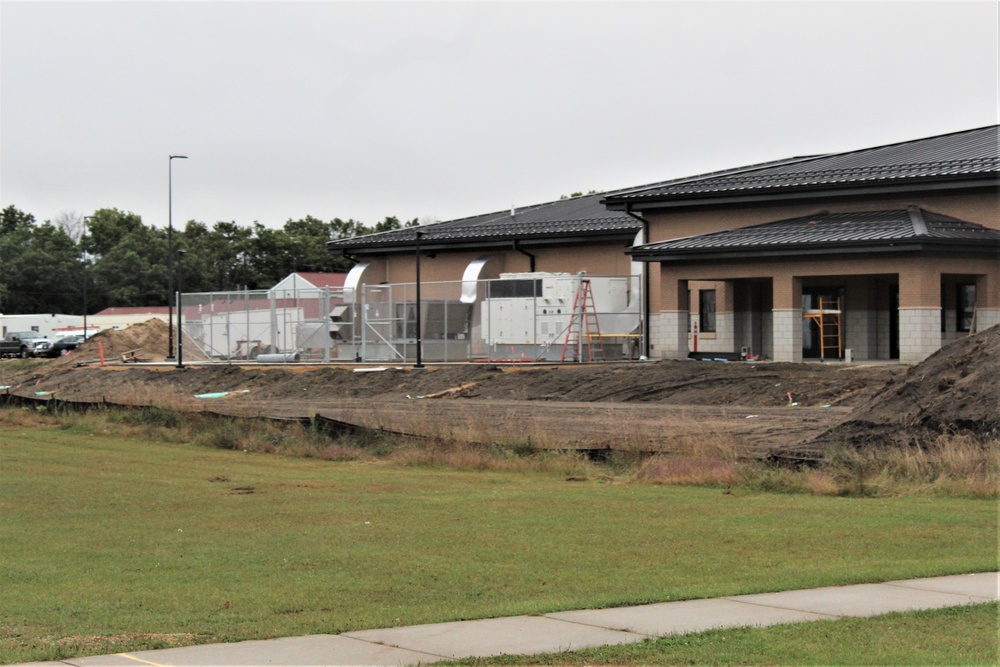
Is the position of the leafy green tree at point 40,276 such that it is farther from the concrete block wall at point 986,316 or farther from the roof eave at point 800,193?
the concrete block wall at point 986,316

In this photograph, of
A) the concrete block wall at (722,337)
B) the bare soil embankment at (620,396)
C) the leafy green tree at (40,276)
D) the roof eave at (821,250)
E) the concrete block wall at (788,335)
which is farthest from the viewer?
the leafy green tree at (40,276)

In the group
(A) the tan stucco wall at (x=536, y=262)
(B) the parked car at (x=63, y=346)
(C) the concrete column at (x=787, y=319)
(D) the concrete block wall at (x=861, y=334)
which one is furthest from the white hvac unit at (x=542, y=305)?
(B) the parked car at (x=63, y=346)

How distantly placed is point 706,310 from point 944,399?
26142 millimetres

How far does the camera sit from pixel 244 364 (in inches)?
2009

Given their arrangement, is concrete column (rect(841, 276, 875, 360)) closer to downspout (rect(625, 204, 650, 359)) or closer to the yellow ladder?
the yellow ladder

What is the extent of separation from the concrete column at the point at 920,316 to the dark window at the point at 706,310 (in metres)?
9.75

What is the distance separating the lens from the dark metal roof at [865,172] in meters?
39.9

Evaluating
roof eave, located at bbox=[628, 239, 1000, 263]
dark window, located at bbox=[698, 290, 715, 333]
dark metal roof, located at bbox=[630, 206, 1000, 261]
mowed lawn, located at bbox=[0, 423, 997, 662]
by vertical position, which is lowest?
mowed lawn, located at bbox=[0, 423, 997, 662]

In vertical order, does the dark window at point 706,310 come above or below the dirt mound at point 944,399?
above

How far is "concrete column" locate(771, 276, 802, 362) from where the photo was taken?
40.3m

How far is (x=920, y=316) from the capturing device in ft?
123

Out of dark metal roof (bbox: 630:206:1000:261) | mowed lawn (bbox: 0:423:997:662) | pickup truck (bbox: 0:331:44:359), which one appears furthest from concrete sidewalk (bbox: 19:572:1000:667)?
pickup truck (bbox: 0:331:44:359)

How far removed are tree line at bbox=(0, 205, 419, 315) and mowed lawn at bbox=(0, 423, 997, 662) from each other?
315 feet

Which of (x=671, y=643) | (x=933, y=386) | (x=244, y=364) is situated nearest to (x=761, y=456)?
(x=933, y=386)
